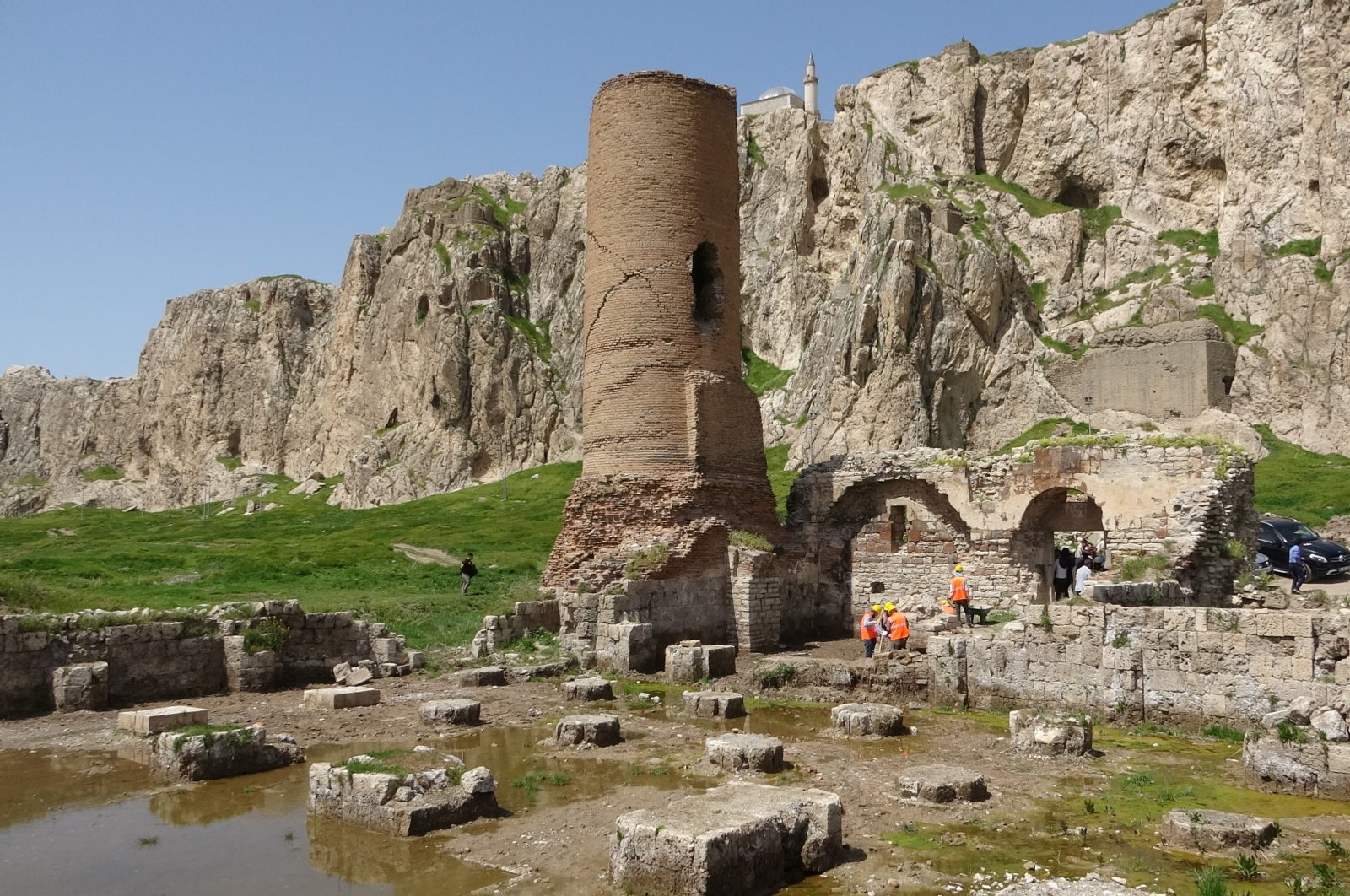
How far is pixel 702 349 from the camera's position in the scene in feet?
69.1

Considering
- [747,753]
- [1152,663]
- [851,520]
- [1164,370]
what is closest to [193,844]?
[747,753]

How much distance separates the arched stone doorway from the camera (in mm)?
20344

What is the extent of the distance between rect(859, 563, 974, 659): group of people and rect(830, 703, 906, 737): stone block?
412 centimetres

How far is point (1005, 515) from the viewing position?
20344 mm

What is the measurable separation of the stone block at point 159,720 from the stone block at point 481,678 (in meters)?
4.35

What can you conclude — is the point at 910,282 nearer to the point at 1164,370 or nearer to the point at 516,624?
the point at 1164,370

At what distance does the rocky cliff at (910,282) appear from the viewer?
168 ft

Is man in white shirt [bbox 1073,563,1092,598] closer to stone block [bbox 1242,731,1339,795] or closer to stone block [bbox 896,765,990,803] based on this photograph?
stone block [bbox 1242,731,1339,795]

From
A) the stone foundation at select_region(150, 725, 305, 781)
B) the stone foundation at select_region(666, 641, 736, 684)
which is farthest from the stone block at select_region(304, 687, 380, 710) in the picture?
the stone foundation at select_region(666, 641, 736, 684)

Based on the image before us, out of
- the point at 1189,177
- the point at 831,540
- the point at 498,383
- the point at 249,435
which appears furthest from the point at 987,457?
the point at 249,435

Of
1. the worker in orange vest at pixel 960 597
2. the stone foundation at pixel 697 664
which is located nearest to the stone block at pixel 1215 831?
the stone foundation at pixel 697 664

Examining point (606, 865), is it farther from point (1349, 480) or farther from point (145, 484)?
point (145, 484)

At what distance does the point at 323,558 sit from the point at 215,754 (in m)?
26.2

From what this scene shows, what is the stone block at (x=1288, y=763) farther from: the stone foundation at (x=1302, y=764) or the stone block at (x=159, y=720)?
the stone block at (x=159, y=720)
